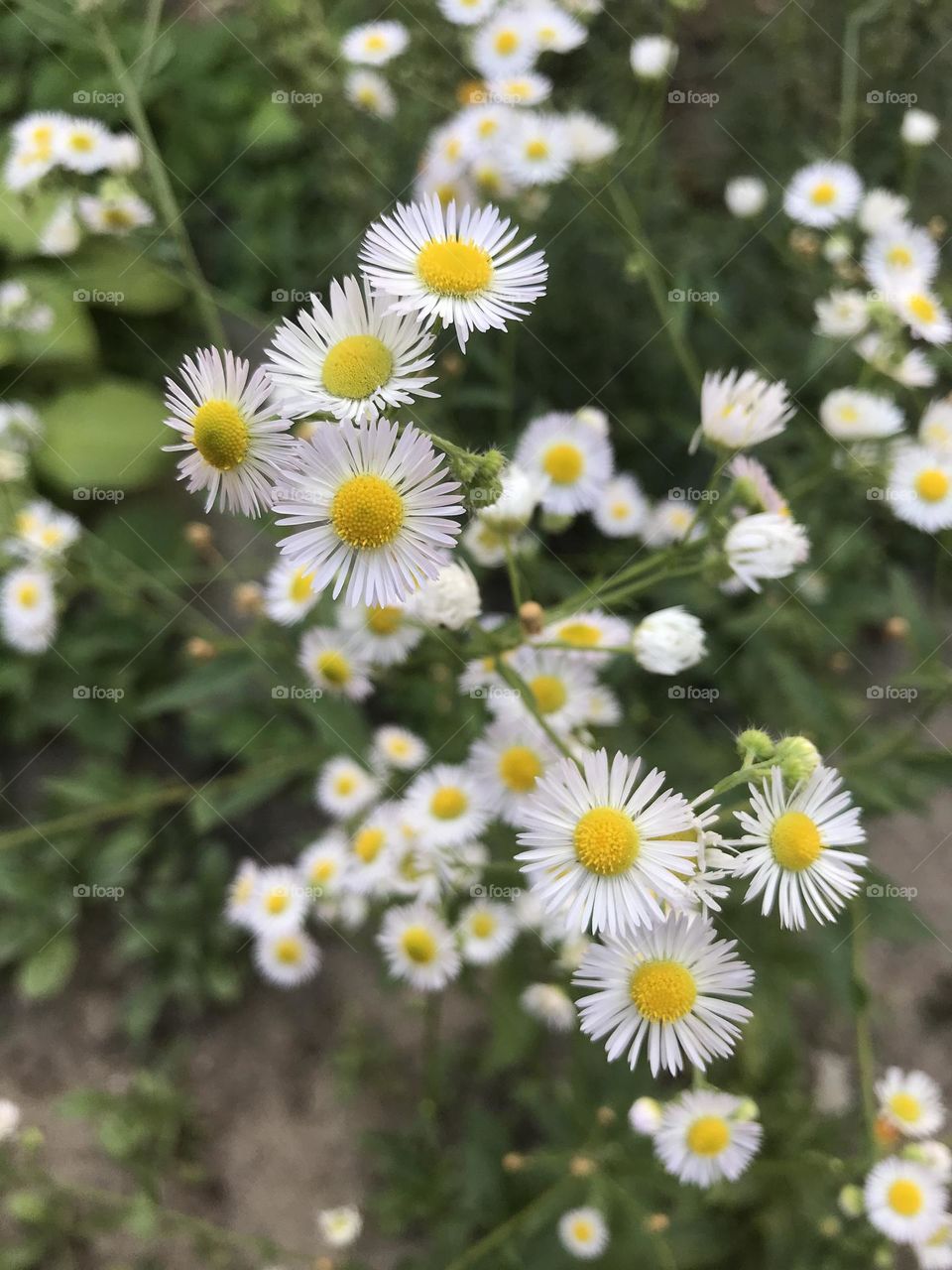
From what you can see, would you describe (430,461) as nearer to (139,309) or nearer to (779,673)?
(779,673)

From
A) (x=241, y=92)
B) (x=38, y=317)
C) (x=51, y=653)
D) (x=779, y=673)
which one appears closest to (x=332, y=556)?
(x=779, y=673)

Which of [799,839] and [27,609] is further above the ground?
[27,609]

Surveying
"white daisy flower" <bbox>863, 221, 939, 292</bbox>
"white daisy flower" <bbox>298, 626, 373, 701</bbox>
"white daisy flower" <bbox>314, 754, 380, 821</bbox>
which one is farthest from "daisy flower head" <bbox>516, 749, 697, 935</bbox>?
"white daisy flower" <bbox>863, 221, 939, 292</bbox>

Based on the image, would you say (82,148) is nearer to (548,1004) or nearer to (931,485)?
(931,485)

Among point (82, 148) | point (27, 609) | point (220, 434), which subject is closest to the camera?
point (220, 434)

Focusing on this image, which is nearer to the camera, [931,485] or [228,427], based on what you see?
[228,427]

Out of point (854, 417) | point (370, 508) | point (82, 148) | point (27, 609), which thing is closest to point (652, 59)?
point (854, 417)
